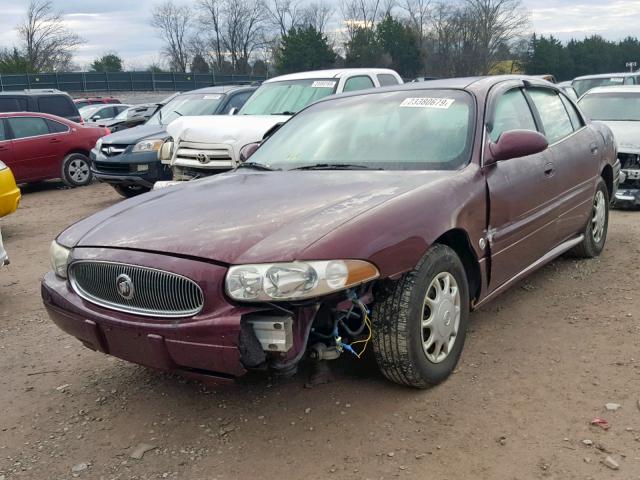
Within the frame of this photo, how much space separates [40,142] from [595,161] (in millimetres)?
9736

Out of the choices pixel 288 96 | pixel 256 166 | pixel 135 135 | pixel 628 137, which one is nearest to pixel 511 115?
pixel 256 166

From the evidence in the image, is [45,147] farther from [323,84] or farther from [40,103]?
[323,84]

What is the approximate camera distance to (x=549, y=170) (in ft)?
14.1

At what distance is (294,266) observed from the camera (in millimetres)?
2582

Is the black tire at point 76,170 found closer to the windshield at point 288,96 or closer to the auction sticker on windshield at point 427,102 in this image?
the windshield at point 288,96

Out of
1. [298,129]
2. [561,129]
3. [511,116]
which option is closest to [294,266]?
[298,129]

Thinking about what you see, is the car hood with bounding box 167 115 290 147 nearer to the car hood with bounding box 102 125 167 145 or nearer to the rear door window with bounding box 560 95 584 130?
the car hood with bounding box 102 125 167 145

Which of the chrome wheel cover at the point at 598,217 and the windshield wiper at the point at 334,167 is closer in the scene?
the windshield wiper at the point at 334,167

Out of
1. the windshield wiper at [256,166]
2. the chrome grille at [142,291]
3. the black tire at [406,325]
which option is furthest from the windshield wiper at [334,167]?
the chrome grille at [142,291]

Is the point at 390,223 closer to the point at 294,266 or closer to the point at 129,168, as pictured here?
the point at 294,266

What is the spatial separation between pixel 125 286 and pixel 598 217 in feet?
13.9

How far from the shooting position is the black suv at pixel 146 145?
9.23 metres

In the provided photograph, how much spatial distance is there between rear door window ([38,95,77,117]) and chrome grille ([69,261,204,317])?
11.9 meters

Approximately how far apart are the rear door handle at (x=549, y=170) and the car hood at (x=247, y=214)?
1128 millimetres
